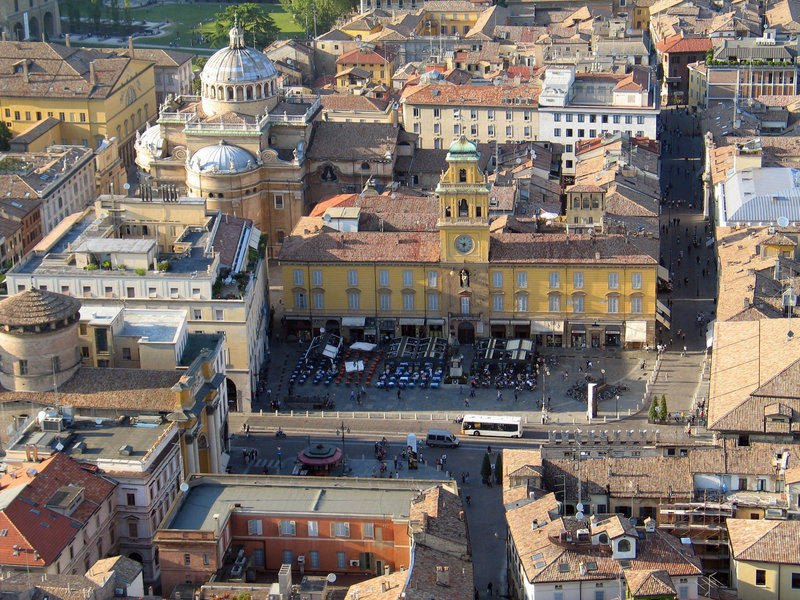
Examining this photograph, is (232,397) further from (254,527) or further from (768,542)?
(768,542)

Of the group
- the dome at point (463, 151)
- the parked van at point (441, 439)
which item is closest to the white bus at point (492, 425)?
the parked van at point (441, 439)

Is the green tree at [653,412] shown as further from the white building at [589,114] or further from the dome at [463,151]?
the white building at [589,114]

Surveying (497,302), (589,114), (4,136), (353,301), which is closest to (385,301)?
(353,301)

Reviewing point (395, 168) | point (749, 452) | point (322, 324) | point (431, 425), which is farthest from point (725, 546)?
point (395, 168)

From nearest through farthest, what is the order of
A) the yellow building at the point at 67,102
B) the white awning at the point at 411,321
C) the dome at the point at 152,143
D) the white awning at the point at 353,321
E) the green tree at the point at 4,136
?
the white awning at the point at 353,321, the white awning at the point at 411,321, the dome at the point at 152,143, the green tree at the point at 4,136, the yellow building at the point at 67,102

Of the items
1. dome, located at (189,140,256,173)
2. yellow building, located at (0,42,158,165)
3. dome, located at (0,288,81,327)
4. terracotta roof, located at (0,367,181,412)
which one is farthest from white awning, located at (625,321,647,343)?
yellow building, located at (0,42,158,165)

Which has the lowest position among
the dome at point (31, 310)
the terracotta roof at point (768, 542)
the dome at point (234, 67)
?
the terracotta roof at point (768, 542)

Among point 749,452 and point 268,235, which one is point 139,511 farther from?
point 268,235
